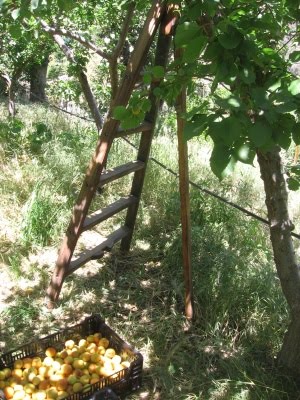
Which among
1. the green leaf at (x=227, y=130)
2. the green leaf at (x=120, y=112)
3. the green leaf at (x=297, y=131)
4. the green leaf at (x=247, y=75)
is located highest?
the green leaf at (x=247, y=75)

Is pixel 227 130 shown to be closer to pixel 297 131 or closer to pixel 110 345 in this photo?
pixel 297 131

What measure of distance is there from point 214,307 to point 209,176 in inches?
79.1

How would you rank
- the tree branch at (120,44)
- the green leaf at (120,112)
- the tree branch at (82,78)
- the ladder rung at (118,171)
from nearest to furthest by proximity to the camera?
the green leaf at (120,112) → the ladder rung at (118,171) → the tree branch at (120,44) → the tree branch at (82,78)

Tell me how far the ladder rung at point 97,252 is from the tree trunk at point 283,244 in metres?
1.24

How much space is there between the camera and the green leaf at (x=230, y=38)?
1.24 metres

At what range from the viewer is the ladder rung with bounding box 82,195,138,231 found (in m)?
2.83

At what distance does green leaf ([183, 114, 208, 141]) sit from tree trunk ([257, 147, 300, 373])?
2.91ft

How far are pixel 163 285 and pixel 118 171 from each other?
36.0 inches

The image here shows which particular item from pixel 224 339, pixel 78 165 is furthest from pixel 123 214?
pixel 224 339

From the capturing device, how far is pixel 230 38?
125 centimetres

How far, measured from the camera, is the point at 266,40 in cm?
198

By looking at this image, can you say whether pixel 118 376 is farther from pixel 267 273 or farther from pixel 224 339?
pixel 267 273

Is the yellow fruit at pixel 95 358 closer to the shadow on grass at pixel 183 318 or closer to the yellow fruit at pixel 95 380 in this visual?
the yellow fruit at pixel 95 380

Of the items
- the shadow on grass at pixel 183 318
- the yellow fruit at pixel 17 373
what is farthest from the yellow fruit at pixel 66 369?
the shadow on grass at pixel 183 318
